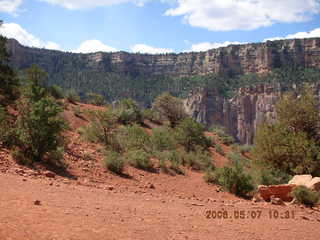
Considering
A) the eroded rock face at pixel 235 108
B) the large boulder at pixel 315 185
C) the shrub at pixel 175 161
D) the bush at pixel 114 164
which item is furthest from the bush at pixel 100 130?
the eroded rock face at pixel 235 108

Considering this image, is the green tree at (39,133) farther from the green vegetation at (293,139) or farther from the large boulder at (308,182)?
the green vegetation at (293,139)

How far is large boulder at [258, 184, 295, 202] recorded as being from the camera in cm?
1116

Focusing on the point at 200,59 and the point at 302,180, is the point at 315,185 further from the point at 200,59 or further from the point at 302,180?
the point at 200,59

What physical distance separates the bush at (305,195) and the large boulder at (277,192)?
0.65 m

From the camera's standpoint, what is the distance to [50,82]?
256 feet

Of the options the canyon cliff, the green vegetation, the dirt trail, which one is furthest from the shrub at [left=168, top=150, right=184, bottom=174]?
the canyon cliff

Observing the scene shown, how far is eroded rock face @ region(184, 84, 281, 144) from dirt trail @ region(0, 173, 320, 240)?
224 feet

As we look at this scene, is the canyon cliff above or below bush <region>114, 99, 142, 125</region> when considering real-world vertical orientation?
above

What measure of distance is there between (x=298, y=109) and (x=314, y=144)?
198 cm

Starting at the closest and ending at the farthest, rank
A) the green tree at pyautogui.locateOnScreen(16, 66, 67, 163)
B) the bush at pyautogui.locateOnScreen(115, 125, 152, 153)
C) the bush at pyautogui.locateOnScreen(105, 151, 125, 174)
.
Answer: the green tree at pyautogui.locateOnScreen(16, 66, 67, 163) → the bush at pyautogui.locateOnScreen(105, 151, 125, 174) → the bush at pyautogui.locateOnScreen(115, 125, 152, 153)

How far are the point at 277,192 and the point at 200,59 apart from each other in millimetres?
91565

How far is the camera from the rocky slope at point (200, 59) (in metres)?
88.1
